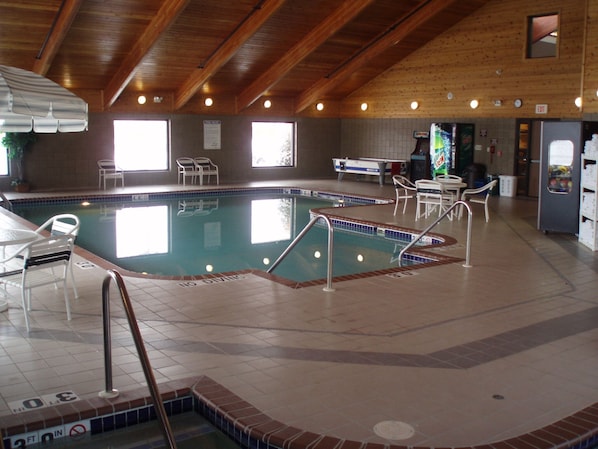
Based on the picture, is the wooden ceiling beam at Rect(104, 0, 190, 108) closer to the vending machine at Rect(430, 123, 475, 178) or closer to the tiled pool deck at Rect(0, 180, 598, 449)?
the tiled pool deck at Rect(0, 180, 598, 449)

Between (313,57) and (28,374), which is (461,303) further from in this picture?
(313,57)

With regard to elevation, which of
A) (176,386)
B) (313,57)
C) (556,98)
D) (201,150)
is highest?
(313,57)

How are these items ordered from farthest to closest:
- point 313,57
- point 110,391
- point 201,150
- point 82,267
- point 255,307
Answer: point 201,150 < point 313,57 < point 82,267 < point 255,307 < point 110,391

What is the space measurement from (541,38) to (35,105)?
12926mm

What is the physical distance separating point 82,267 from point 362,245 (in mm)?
4275

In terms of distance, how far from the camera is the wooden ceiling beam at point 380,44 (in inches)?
565

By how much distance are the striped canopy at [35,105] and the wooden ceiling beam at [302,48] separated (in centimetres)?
888

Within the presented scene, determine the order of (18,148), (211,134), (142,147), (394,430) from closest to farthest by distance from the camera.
Result: (394,430), (18,148), (142,147), (211,134)

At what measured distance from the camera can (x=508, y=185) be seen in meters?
15.0

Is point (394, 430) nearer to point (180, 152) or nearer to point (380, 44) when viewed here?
point (380, 44)

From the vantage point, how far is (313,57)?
15891 mm

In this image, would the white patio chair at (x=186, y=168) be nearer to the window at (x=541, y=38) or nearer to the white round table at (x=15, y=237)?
the window at (x=541, y=38)

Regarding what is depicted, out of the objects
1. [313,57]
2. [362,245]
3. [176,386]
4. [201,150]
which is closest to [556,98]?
[313,57]

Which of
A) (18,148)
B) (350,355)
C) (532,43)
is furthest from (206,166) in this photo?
(350,355)
